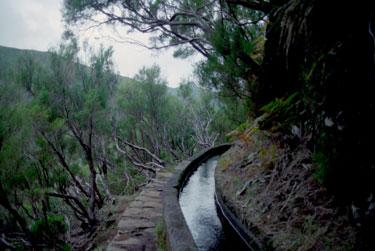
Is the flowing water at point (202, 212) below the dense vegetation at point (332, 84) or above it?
below

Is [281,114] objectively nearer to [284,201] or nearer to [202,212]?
[284,201]

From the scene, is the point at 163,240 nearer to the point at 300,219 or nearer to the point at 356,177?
the point at 300,219

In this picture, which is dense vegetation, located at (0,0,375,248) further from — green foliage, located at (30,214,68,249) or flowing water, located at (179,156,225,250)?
flowing water, located at (179,156,225,250)

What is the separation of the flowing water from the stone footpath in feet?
1.71

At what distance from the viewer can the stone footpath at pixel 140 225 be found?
280 cm

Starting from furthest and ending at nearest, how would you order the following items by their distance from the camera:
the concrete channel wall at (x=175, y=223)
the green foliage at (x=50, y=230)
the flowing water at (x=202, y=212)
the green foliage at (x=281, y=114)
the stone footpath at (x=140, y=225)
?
the green foliage at (x=50, y=230) < the green foliage at (x=281, y=114) < the flowing water at (x=202, y=212) < the stone footpath at (x=140, y=225) < the concrete channel wall at (x=175, y=223)

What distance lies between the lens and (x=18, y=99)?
23.5 ft

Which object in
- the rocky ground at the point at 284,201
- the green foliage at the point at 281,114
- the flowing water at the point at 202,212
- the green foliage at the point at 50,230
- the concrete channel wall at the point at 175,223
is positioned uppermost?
the green foliage at the point at 281,114

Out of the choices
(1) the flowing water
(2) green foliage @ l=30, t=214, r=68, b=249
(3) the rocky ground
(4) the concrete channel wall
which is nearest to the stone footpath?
(4) the concrete channel wall

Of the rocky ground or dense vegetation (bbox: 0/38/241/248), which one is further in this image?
dense vegetation (bbox: 0/38/241/248)

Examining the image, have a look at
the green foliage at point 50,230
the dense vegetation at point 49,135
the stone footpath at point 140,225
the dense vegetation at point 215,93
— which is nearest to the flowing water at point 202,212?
the stone footpath at point 140,225

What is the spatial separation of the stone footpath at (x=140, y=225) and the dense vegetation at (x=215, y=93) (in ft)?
6.77

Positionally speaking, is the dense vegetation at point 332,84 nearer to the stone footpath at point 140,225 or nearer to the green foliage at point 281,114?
the green foliage at point 281,114

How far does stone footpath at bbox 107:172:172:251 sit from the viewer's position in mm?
2805
